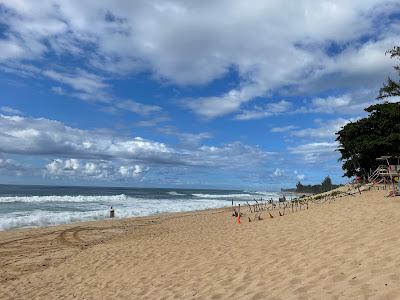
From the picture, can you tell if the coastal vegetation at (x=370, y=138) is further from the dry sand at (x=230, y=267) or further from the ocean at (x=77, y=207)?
the dry sand at (x=230, y=267)

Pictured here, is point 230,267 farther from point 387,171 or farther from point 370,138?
point 370,138

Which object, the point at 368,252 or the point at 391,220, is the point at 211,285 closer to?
the point at 368,252

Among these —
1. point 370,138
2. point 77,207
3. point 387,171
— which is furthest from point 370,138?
point 77,207

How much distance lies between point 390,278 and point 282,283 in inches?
74.1

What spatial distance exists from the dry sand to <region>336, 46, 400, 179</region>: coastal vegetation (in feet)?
97.5

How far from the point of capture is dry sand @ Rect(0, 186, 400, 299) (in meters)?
6.60

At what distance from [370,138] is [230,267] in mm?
37548

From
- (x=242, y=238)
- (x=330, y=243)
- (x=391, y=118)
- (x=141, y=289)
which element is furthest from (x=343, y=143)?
(x=141, y=289)

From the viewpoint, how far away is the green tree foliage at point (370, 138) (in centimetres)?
4022

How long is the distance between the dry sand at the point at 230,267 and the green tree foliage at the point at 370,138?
30020 millimetres

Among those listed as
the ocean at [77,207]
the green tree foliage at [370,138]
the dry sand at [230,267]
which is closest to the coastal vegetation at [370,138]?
the green tree foliage at [370,138]

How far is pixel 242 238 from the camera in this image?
14477mm

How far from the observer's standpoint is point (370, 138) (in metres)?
Result: 42.0

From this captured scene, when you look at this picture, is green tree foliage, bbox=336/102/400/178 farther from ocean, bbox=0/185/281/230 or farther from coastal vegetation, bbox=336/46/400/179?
ocean, bbox=0/185/281/230
